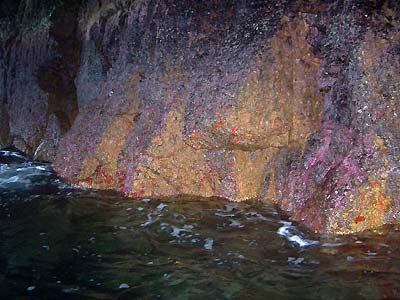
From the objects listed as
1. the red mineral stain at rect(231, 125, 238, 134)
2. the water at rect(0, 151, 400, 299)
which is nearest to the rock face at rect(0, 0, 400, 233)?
the red mineral stain at rect(231, 125, 238, 134)

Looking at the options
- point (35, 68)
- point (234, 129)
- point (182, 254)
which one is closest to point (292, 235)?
point (182, 254)

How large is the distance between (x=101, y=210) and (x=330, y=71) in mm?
3039

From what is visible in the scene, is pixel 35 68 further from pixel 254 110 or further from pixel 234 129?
pixel 254 110

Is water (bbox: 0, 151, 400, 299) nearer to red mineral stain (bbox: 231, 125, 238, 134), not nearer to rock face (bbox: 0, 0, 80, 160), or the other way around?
red mineral stain (bbox: 231, 125, 238, 134)

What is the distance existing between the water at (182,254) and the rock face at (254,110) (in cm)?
38

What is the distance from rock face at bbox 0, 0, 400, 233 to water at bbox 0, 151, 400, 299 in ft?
1.23

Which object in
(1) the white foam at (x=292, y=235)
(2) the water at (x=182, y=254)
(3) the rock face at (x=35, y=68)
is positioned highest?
(3) the rock face at (x=35, y=68)

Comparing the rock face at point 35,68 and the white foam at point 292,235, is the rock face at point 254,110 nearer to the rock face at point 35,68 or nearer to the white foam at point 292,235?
the white foam at point 292,235

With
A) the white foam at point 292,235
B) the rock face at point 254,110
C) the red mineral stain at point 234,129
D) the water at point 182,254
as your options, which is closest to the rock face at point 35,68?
the rock face at point 254,110

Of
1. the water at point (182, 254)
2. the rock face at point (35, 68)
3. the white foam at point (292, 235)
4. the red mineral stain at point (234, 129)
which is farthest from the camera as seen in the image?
the rock face at point (35, 68)

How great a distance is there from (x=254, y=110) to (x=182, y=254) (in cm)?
211

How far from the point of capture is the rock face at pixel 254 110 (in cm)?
445

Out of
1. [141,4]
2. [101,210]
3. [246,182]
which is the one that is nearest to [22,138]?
[141,4]

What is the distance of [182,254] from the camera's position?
3936 millimetres
